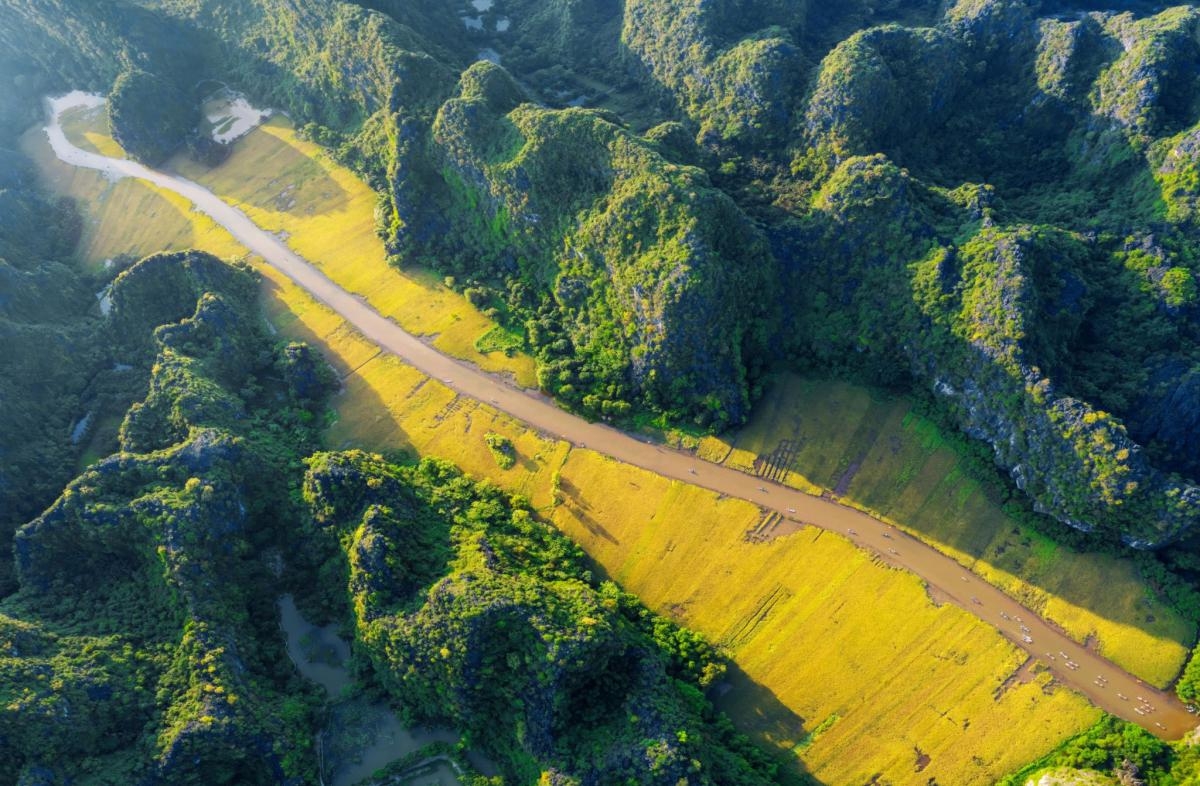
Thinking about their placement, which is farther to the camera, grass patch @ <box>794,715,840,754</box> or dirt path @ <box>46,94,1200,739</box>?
grass patch @ <box>794,715,840,754</box>

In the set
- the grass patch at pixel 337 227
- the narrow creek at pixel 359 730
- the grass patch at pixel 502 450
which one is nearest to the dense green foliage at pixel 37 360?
the grass patch at pixel 337 227

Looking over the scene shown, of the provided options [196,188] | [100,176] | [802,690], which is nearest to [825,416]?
[802,690]

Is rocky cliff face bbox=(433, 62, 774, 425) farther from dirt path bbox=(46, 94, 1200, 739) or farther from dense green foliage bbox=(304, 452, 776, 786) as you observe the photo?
dense green foliage bbox=(304, 452, 776, 786)

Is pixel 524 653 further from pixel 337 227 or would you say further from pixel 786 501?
pixel 337 227

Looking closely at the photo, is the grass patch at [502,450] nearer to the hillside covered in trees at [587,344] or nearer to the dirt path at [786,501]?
the dirt path at [786,501]

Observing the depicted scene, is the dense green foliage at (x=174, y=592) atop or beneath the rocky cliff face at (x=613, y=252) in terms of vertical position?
beneath

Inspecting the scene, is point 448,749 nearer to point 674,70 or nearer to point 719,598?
point 719,598

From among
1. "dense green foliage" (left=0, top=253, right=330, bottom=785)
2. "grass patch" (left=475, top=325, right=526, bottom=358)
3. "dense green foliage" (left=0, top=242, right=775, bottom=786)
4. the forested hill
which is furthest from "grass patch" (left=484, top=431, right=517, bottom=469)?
"dense green foliage" (left=0, top=253, right=330, bottom=785)
